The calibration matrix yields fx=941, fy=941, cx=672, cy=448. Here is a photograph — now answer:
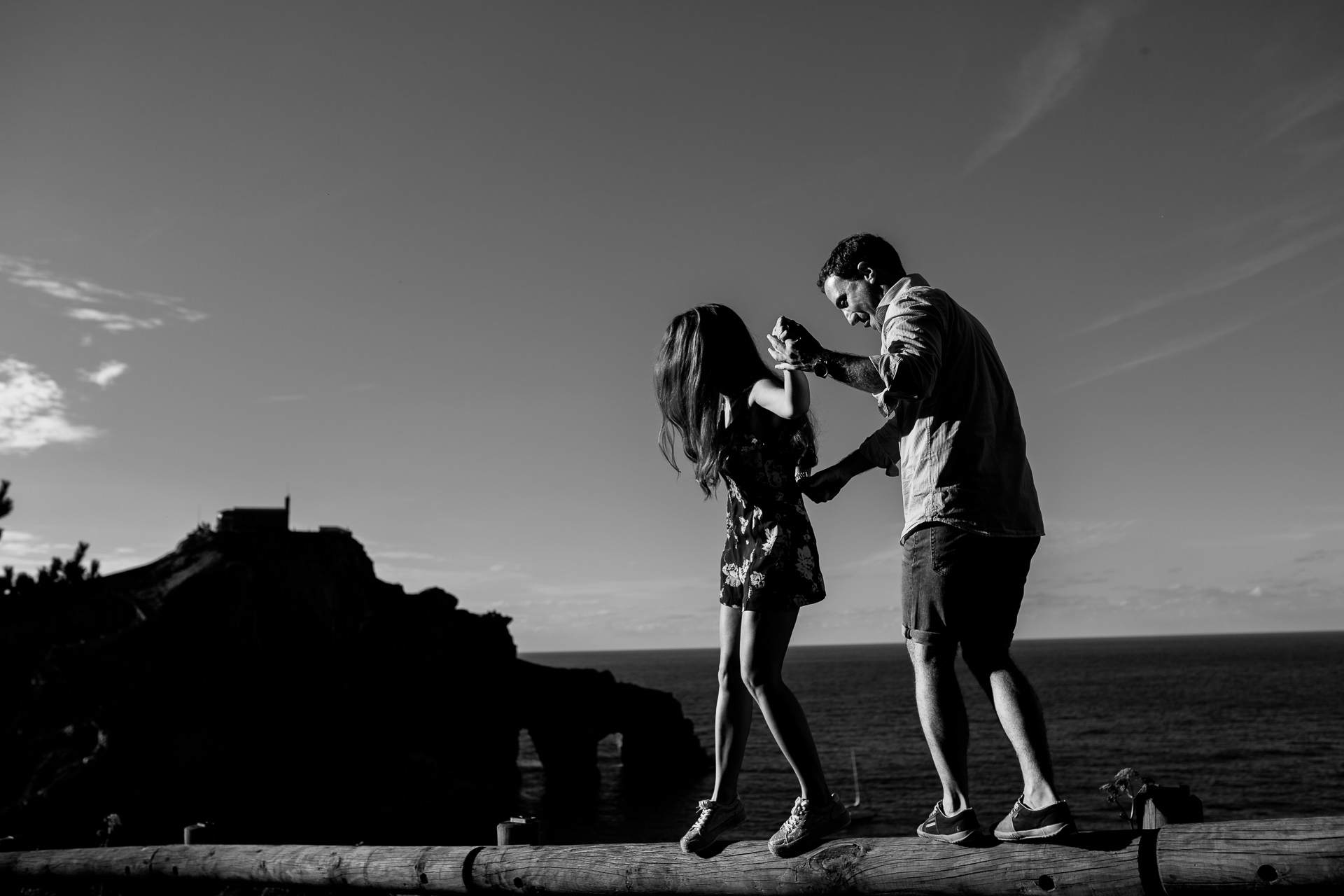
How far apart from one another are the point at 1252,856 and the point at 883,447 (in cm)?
201

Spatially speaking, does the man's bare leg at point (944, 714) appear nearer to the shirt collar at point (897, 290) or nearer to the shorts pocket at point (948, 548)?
the shorts pocket at point (948, 548)

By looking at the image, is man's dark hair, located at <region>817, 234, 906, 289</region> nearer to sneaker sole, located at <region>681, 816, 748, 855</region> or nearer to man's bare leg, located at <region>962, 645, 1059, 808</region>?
man's bare leg, located at <region>962, 645, 1059, 808</region>

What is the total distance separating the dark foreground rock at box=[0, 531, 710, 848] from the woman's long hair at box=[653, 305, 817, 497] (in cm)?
3082

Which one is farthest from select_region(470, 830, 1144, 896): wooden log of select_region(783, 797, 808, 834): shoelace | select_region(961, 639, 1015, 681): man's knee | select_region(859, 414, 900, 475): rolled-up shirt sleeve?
select_region(859, 414, 900, 475): rolled-up shirt sleeve

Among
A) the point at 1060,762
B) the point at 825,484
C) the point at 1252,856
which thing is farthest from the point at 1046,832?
the point at 1060,762

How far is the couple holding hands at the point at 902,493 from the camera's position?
361cm

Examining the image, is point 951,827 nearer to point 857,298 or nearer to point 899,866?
point 899,866

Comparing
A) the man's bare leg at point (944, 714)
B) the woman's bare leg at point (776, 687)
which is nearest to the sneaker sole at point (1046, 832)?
the man's bare leg at point (944, 714)

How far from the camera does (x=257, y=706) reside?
125 feet

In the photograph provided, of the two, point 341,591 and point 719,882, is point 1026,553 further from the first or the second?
point 341,591

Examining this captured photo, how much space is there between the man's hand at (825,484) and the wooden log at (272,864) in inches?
107

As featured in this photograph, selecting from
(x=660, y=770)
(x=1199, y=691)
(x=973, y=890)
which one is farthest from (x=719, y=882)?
(x=1199, y=691)

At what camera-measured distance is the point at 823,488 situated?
4180 mm

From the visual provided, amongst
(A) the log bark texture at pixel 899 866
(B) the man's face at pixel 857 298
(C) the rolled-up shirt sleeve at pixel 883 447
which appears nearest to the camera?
(A) the log bark texture at pixel 899 866
